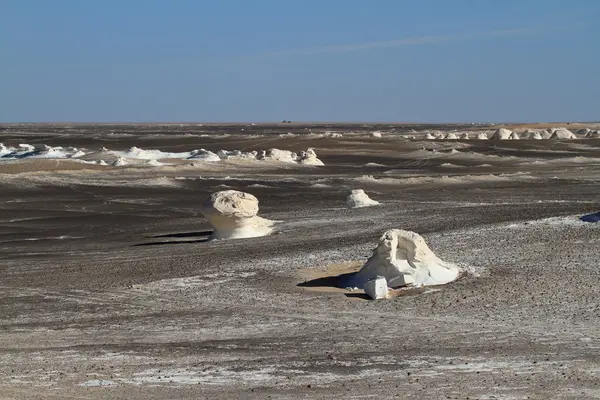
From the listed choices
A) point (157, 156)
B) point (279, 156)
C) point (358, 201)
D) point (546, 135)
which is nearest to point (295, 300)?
point (358, 201)

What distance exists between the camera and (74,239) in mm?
30812

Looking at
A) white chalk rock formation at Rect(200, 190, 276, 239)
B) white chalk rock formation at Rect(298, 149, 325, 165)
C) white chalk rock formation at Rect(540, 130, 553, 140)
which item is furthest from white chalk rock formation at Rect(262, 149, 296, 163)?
white chalk rock formation at Rect(200, 190, 276, 239)

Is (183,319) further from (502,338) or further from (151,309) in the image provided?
(502,338)

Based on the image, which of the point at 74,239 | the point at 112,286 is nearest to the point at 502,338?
the point at 112,286

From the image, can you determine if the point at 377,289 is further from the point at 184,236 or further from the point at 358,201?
the point at 358,201

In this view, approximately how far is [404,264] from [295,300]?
236 centimetres

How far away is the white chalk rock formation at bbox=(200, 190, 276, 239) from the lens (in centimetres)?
2745

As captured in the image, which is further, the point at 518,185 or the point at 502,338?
the point at 518,185

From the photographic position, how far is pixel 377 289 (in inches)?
729

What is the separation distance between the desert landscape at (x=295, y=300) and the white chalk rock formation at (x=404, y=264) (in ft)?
0.79

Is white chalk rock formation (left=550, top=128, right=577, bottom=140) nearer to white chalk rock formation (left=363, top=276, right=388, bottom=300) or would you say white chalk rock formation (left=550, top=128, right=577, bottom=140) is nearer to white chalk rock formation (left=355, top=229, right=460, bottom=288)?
white chalk rock formation (left=355, top=229, right=460, bottom=288)

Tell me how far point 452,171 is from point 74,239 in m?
31.5

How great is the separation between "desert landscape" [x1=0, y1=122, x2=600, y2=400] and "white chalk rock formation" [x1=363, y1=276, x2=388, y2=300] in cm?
18

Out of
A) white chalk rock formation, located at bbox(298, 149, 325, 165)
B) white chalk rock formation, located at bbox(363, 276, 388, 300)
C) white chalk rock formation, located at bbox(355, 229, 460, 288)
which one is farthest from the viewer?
white chalk rock formation, located at bbox(298, 149, 325, 165)
